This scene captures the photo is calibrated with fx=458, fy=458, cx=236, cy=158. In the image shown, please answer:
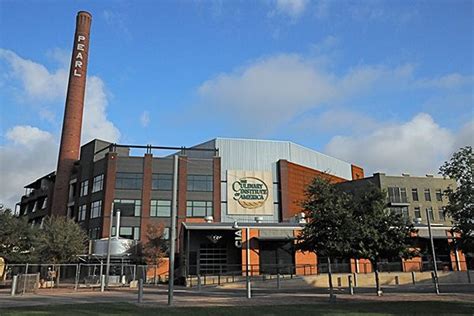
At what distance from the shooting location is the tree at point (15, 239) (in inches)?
1513

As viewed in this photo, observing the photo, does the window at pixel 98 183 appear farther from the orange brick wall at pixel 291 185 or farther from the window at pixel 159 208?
the orange brick wall at pixel 291 185

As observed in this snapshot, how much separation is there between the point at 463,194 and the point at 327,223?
6244mm

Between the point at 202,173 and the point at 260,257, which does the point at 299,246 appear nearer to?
the point at 260,257

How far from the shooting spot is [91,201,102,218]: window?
6151 cm

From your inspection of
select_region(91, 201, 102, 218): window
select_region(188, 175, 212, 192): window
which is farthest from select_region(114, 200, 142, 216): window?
select_region(188, 175, 212, 192): window

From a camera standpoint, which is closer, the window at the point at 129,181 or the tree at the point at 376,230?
the tree at the point at 376,230

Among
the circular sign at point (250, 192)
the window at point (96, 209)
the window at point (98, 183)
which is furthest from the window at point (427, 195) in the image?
the window at point (96, 209)

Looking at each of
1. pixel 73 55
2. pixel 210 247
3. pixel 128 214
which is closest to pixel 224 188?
pixel 128 214

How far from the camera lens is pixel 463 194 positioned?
53.5 ft

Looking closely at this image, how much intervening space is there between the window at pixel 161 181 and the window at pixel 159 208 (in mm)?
1897

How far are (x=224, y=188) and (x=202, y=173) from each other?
3771 mm

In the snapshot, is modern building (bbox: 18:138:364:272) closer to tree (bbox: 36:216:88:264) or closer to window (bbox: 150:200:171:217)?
window (bbox: 150:200:171:217)

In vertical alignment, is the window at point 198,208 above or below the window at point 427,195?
below

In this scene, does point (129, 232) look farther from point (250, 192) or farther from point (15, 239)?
point (15, 239)
